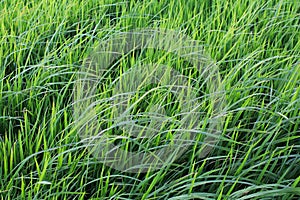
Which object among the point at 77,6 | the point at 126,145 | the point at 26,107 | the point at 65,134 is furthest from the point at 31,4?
the point at 126,145

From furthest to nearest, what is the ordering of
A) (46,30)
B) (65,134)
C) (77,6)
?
1. (77,6)
2. (46,30)
3. (65,134)

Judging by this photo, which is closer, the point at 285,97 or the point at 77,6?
the point at 285,97

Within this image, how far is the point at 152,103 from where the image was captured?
127 cm

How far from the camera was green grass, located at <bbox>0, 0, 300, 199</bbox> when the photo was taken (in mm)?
1049

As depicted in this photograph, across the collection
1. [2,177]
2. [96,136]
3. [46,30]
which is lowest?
[2,177]

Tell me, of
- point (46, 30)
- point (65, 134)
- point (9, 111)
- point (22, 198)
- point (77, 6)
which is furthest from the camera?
point (77, 6)

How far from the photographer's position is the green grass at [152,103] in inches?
41.3

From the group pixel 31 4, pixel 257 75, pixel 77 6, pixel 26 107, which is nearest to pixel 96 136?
pixel 26 107

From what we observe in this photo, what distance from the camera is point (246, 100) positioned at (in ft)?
4.05

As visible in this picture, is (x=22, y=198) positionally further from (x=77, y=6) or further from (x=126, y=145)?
(x=77, y=6)

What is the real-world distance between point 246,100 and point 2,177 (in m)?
0.64

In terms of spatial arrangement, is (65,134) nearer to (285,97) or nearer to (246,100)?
(246,100)

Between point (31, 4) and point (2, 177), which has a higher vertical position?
point (31, 4)

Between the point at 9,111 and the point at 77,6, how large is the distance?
2.07ft
